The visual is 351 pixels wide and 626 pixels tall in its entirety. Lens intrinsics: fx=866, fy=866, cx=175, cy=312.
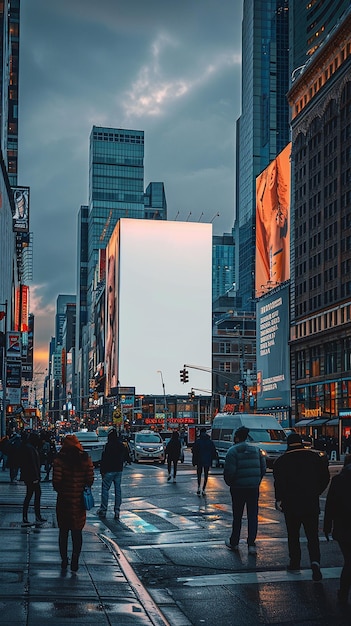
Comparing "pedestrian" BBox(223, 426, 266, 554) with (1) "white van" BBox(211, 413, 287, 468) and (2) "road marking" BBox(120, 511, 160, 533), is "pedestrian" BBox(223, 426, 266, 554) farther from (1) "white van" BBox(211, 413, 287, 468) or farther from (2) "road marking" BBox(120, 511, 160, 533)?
(1) "white van" BBox(211, 413, 287, 468)

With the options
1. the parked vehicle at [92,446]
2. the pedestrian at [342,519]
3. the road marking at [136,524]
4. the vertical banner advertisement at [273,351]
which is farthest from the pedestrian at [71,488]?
the vertical banner advertisement at [273,351]

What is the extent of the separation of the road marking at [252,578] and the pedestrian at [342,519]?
160 cm

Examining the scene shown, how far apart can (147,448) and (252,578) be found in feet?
124

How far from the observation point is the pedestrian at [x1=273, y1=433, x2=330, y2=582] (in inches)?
452

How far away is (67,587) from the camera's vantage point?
10453mm

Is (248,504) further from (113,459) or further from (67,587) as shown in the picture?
(113,459)

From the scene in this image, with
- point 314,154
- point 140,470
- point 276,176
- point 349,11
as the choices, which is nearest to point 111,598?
point 140,470

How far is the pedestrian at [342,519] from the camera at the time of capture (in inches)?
379

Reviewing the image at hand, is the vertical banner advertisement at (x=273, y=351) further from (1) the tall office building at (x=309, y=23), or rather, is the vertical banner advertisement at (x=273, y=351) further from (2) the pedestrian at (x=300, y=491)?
(2) the pedestrian at (x=300, y=491)

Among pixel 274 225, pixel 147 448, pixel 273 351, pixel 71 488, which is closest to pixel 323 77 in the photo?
pixel 274 225

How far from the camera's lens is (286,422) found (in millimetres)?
105312

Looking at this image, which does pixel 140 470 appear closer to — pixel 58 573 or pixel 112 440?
pixel 112 440

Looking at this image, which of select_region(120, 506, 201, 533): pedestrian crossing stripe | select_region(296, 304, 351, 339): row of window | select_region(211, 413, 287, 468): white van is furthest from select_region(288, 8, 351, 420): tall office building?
select_region(120, 506, 201, 533): pedestrian crossing stripe

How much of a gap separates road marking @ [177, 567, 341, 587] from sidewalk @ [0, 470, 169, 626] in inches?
32.1
